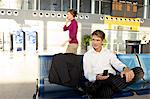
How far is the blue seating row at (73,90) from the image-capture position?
286 cm

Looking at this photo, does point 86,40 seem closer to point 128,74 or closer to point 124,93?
point 124,93

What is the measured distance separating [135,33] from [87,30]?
2.45 m

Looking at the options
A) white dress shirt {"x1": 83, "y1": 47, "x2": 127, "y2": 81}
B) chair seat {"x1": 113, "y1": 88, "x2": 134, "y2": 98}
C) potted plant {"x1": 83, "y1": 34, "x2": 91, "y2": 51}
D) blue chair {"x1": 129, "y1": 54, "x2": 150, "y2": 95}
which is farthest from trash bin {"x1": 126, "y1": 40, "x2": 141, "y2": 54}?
white dress shirt {"x1": 83, "y1": 47, "x2": 127, "y2": 81}

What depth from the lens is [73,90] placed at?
9.71 feet

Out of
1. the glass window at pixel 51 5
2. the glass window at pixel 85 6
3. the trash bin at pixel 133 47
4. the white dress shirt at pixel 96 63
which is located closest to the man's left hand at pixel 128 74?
the white dress shirt at pixel 96 63

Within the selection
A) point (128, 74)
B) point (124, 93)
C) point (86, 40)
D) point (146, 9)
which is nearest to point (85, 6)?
point (86, 40)

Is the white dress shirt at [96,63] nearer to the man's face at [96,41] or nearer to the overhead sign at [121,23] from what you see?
the man's face at [96,41]

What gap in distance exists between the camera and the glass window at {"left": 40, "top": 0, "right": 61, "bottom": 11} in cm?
1168

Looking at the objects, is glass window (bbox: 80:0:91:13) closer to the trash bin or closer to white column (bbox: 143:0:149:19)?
white column (bbox: 143:0:149:19)

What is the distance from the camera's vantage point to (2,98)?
3.49 meters

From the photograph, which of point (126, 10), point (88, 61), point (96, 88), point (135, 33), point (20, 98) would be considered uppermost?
point (126, 10)

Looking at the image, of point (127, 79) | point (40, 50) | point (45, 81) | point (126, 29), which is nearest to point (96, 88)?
point (127, 79)

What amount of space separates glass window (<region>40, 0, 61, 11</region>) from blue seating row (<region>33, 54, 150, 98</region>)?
8757mm

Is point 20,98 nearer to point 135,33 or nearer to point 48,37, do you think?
point 48,37
